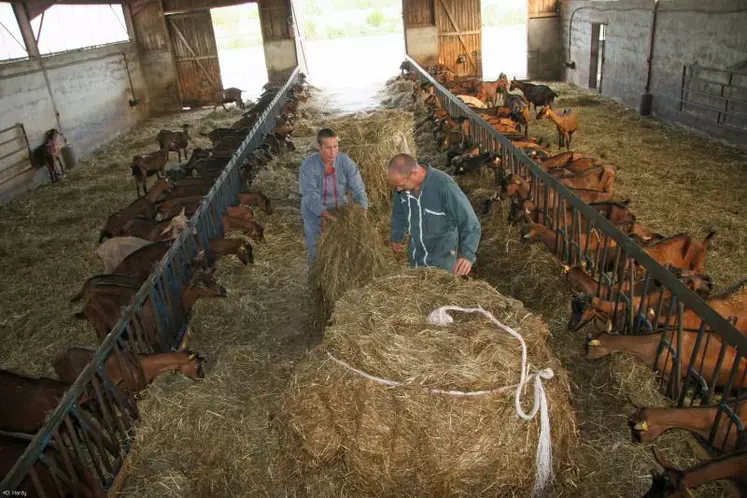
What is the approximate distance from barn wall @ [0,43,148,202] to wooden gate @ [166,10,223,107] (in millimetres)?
2064

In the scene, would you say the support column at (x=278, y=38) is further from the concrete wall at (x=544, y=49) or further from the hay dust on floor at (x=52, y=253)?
the concrete wall at (x=544, y=49)

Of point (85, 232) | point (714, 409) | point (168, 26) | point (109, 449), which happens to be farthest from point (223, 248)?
point (168, 26)

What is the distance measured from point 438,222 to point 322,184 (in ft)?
6.61

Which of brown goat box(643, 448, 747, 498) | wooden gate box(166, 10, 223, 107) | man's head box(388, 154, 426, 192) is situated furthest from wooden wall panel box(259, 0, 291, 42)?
brown goat box(643, 448, 747, 498)

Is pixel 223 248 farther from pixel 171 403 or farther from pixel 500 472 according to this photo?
pixel 500 472

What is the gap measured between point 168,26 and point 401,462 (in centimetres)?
2750

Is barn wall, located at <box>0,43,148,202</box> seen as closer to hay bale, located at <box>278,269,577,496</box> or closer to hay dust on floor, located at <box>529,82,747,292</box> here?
hay bale, located at <box>278,269,577,496</box>

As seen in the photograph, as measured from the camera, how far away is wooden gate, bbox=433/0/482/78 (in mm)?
26797

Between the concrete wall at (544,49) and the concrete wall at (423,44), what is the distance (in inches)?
180

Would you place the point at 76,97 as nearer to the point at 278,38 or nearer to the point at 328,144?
the point at 278,38

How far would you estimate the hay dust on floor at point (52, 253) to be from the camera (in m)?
7.28

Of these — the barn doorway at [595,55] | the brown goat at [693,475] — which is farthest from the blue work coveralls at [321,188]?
the barn doorway at [595,55]

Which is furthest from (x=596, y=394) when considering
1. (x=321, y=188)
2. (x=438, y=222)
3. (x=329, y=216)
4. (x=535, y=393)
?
(x=321, y=188)

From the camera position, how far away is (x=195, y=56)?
1046 inches
